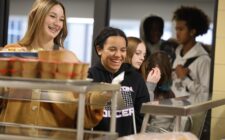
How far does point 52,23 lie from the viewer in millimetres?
1849

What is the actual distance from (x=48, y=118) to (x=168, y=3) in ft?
9.66

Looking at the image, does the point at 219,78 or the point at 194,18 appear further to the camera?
the point at 194,18

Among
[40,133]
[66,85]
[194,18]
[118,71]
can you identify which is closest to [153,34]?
[194,18]

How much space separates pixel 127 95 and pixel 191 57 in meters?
1.63

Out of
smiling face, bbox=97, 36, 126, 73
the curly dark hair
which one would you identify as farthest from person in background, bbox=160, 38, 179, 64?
smiling face, bbox=97, 36, 126, 73

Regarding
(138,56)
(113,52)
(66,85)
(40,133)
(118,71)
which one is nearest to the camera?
(66,85)

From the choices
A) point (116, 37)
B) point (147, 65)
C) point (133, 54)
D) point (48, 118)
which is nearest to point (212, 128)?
point (147, 65)

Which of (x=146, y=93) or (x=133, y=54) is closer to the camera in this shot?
(x=146, y=93)

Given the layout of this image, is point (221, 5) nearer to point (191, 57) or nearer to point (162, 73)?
point (191, 57)

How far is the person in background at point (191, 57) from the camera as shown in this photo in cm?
358

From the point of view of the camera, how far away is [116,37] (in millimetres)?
2105

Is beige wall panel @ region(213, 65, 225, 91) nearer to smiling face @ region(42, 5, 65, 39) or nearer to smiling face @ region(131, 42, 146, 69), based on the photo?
smiling face @ region(131, 42, 146, 69)

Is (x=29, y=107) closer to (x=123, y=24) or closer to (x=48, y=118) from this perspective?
(x=48, y=118)

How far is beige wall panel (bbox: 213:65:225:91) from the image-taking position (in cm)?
347
